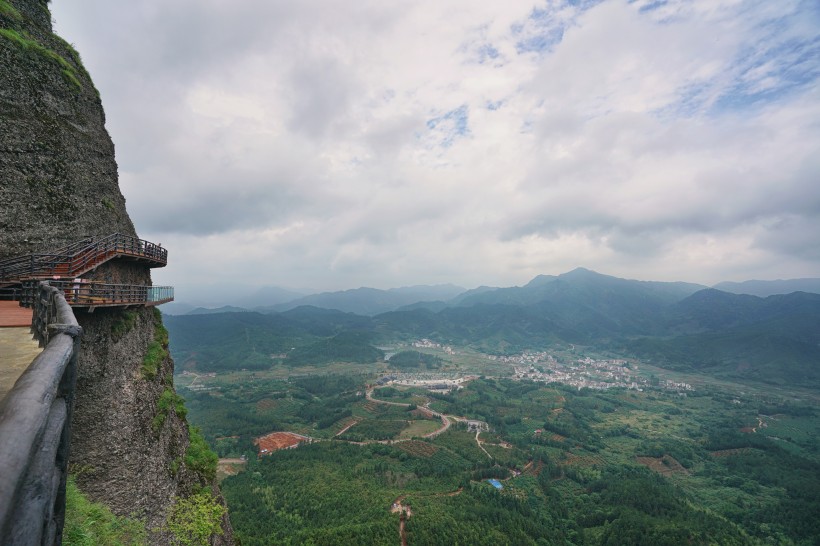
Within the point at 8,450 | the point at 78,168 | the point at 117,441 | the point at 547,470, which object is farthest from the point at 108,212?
the point at 547,470

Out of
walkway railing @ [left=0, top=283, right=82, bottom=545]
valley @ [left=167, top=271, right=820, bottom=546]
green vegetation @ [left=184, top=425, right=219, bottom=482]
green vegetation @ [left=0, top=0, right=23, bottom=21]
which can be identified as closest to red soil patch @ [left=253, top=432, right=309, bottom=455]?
valley @ [left=167, top=271, right=820, bottom=546]

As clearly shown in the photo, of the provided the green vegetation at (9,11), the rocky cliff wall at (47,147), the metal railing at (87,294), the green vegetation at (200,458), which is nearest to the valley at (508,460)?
the green vegetation at (200,458)

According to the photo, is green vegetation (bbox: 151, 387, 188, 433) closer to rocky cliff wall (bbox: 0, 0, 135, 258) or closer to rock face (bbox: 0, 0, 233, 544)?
rock face (bbox: 0, 0, 233, 544)

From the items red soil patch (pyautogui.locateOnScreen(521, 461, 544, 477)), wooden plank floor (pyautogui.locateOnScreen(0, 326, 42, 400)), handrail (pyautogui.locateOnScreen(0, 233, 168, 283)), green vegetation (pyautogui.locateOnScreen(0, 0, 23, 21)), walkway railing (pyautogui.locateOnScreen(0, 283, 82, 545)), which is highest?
green vegetation (pyautogui.locateOnScreen(0, 0, 23, 21))

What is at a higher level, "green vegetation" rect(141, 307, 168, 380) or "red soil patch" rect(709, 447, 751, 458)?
"green vegetation" rect(141, 307, 168, 380)

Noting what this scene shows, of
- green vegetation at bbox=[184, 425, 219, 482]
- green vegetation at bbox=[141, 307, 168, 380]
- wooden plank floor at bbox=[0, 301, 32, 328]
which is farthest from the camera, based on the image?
green vegetation at bbox=[184, 425, 219, 482]

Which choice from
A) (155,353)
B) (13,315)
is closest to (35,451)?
(13,315)

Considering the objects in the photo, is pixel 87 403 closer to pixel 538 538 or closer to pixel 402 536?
pixel 402 536
